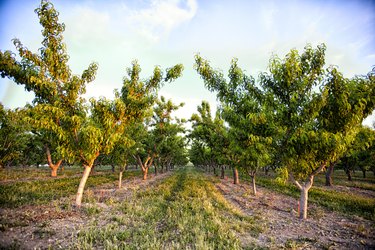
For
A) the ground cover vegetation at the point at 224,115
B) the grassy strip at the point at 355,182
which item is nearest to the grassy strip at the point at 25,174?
the ground cover vegetation at the point at 224,115

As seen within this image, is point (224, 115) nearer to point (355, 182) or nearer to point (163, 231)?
point (163, 231)

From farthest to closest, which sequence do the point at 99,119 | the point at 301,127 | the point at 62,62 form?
the point at 99,119 → the point at 62,62 → the point at 301,127

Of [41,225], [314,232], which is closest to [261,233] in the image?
[314,232]

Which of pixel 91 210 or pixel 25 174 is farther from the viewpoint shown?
pixel 25 174

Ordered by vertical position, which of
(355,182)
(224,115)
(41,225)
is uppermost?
(224,115)

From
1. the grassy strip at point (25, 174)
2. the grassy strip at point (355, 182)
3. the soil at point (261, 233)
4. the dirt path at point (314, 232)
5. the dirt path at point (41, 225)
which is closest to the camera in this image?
the dirt path at point (41, 225)

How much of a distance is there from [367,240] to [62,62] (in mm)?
18206

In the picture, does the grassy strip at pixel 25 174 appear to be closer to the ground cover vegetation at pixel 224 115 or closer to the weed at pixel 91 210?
the ground cover vegetation at pixel 224 115

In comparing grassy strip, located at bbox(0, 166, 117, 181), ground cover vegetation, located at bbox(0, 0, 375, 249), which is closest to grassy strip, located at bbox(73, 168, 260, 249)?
ground cover vegetation, located at bbox(0, 0, 375, 249)

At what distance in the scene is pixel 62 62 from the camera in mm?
11023

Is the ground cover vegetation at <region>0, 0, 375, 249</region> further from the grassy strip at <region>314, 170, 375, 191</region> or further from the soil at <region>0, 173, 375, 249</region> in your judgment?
the grassy strip at <region>314, 170, 375, 191</region>

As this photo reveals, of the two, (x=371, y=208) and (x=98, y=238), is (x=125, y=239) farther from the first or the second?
A: (x=371, y=208)

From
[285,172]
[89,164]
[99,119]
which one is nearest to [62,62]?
[99,119]

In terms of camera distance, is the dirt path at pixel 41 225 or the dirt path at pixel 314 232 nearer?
the dirt path at pixel 41 225
